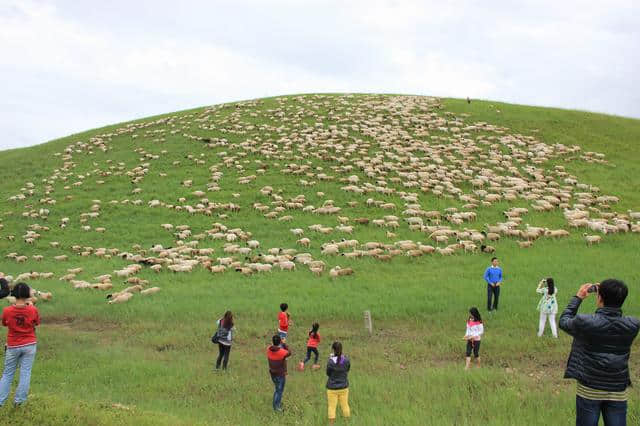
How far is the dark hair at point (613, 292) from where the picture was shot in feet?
20.7

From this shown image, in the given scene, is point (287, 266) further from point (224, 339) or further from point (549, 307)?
point (549, 307)

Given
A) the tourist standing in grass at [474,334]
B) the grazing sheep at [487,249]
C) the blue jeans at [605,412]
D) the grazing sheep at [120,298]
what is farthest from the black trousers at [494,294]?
the grazing sheep at [120,298]

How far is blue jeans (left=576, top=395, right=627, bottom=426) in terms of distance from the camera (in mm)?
6457

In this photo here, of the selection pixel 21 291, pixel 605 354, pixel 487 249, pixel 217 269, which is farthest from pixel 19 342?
pixel 487 249

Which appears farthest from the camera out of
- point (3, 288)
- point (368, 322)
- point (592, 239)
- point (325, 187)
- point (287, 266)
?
point (325, 187)

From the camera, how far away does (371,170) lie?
3762 cm

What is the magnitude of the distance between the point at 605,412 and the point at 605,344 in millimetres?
932

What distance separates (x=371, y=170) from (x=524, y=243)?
14128 mm

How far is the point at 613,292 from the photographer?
634 centimetres

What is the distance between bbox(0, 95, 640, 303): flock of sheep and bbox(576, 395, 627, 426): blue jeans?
16.9 metres

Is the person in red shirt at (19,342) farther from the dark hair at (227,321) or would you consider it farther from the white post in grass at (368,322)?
the white post in grass at (368,322)

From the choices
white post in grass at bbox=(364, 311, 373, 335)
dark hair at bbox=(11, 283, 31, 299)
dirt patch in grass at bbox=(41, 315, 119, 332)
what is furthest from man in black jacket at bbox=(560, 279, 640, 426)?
dirt patch in grass at bbox=(41, 315, 119, 332)

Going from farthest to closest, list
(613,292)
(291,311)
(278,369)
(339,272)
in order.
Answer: (339,272) → (291,311) → (278,369) → (613,292)

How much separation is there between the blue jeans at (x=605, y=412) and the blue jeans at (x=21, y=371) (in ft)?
31.2
